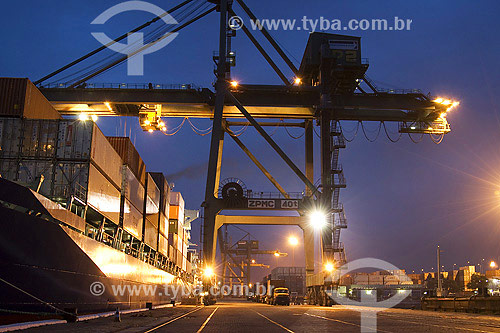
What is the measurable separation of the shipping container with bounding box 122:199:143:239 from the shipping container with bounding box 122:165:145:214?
0.33 meters

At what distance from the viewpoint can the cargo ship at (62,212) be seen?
46.1 feet

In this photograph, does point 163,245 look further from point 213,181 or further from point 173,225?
point 173,225

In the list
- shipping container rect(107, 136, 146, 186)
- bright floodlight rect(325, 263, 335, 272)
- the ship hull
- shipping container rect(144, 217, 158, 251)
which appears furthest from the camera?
bright floodlight rect(325, 263, 335, 272)

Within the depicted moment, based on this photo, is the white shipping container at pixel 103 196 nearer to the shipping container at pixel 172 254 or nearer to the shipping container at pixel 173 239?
the shipping container at pixel 172 254

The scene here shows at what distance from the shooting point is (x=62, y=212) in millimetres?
16828

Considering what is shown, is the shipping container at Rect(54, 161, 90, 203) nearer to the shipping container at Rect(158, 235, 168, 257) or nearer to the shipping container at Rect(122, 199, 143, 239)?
the shipping container at Rect(122, 199, 143, 239)

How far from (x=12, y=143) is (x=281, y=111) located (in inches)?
969

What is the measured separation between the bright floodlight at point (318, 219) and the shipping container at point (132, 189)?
14.2 metres

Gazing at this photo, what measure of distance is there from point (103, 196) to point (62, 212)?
556 centimetres

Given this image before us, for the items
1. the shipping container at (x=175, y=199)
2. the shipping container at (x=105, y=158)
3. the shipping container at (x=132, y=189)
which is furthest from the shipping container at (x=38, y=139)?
the shipping container at (x=175, y=199)

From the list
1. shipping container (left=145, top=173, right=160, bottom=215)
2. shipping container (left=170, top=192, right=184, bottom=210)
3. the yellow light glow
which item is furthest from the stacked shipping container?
shipping container (left=170, top=192, right=184, bottom=210)

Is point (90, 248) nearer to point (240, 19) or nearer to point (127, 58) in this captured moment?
point (127, 58)

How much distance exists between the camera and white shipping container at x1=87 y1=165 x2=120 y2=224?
20572 millimetres

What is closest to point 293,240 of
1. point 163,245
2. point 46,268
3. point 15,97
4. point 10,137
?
point 163,245
